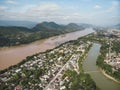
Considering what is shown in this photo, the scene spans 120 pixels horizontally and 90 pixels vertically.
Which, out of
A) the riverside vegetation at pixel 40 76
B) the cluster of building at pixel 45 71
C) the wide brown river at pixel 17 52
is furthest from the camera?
the wide brown river at pixel 17 52

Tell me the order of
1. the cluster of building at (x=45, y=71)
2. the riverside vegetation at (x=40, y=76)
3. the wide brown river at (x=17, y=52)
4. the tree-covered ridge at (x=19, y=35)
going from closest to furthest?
the riverside vegetation at (x=40, y=76) < the cluster of building at (x=45, y=71) < the wide brown river at (x=17, y=52) < the tree-covered ridge at (x=19, y=35)

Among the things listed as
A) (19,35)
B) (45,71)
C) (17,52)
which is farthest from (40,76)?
(19,35)

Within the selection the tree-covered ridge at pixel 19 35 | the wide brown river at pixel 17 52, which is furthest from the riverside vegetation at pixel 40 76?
the tree-covered ridge at pixel 19 35

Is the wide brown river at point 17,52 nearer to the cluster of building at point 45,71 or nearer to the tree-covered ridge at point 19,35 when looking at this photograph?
the cluster of building at point 45,71

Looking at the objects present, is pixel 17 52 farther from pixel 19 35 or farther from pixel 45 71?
pixel 19 35

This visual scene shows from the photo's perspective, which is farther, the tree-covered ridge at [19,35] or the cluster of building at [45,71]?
the tree-covered ridge at [19,35]

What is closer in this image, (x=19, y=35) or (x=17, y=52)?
(x=17, y=52)

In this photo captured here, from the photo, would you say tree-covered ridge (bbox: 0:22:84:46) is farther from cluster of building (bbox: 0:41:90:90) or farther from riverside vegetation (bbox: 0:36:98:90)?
riverside vegetation (bbox: 0:36:98:90)

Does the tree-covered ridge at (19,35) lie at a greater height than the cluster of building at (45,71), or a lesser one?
greater

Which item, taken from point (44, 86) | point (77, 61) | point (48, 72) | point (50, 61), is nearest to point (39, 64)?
point (50, 61)

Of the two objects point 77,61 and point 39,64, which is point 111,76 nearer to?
point 77,61

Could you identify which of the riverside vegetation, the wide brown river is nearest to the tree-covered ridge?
the wide brown river
